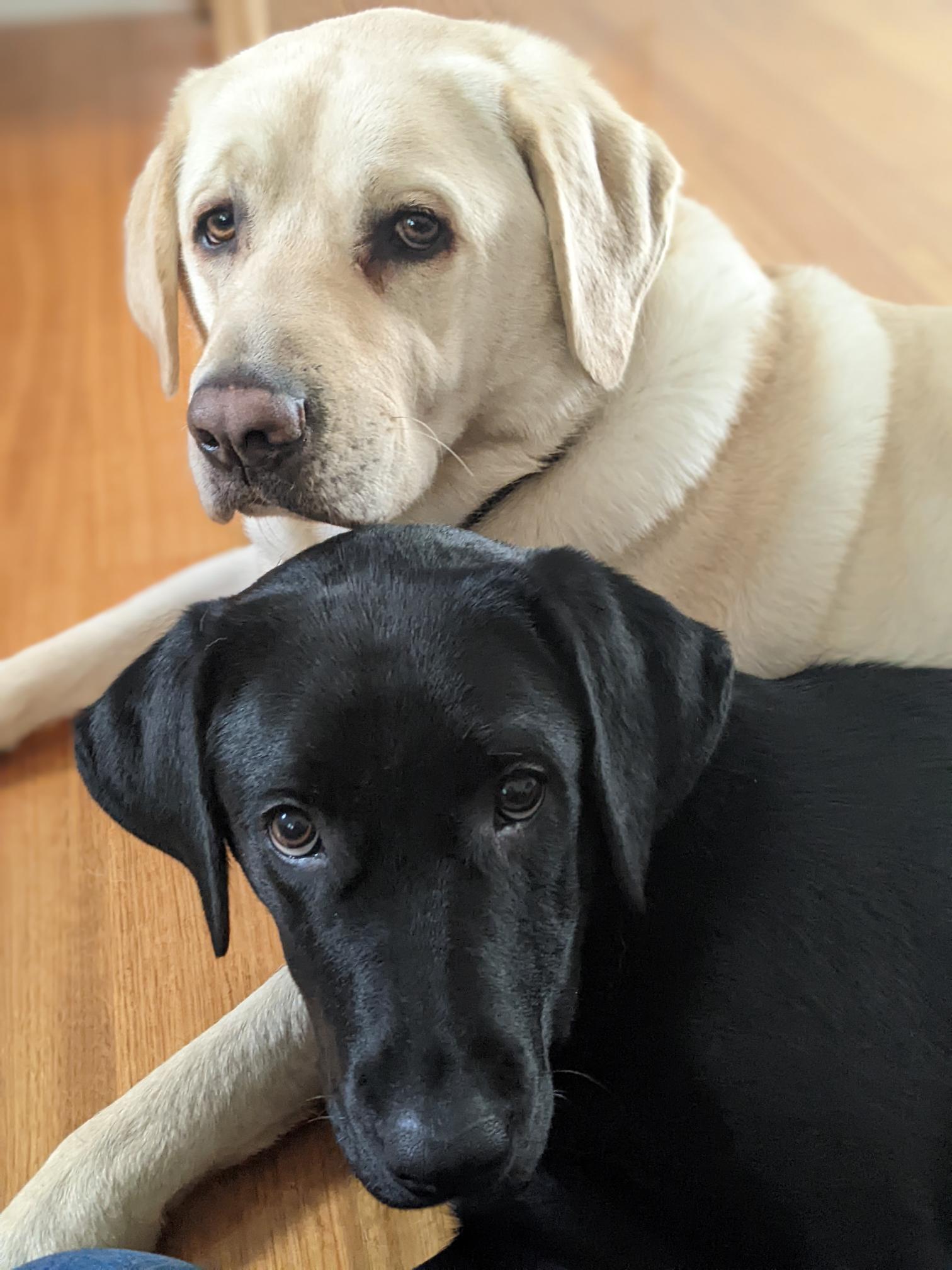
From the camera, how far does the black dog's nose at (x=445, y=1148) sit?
1025mm

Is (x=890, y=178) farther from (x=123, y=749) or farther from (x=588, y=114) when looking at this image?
(x=123, y=749)

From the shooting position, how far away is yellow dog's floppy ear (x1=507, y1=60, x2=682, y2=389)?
5.34 feet

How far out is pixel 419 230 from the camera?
1.60m

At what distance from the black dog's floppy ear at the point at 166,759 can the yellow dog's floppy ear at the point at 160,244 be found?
76 centimetres

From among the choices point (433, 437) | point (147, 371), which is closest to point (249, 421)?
point (433, 437)

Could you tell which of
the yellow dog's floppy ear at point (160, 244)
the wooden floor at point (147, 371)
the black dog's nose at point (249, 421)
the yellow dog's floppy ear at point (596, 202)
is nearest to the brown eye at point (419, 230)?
the yellow dog's floppy ear at point (596, 202)

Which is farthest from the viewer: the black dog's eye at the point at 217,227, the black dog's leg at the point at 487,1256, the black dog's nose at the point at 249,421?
the black dog's eye at the point at 217,227

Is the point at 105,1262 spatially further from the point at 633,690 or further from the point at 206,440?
the point at 206,440

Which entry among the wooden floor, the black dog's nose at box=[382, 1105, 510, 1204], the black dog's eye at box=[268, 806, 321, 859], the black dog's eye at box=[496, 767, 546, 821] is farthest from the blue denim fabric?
the black dog's eye at box=[496, 767, 546, 821]

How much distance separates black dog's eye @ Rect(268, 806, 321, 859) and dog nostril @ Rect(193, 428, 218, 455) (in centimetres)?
54

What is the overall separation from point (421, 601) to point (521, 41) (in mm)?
991

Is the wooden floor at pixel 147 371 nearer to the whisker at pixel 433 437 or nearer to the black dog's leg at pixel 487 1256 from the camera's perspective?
the black dog's leg at pixel 487 1256

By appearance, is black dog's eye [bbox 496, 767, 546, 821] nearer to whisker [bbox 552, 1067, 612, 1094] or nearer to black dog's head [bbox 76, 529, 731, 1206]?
black dog's head [bbox 76, 529, 731, 1206]

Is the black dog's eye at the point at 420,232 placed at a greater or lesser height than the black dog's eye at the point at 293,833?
greater
